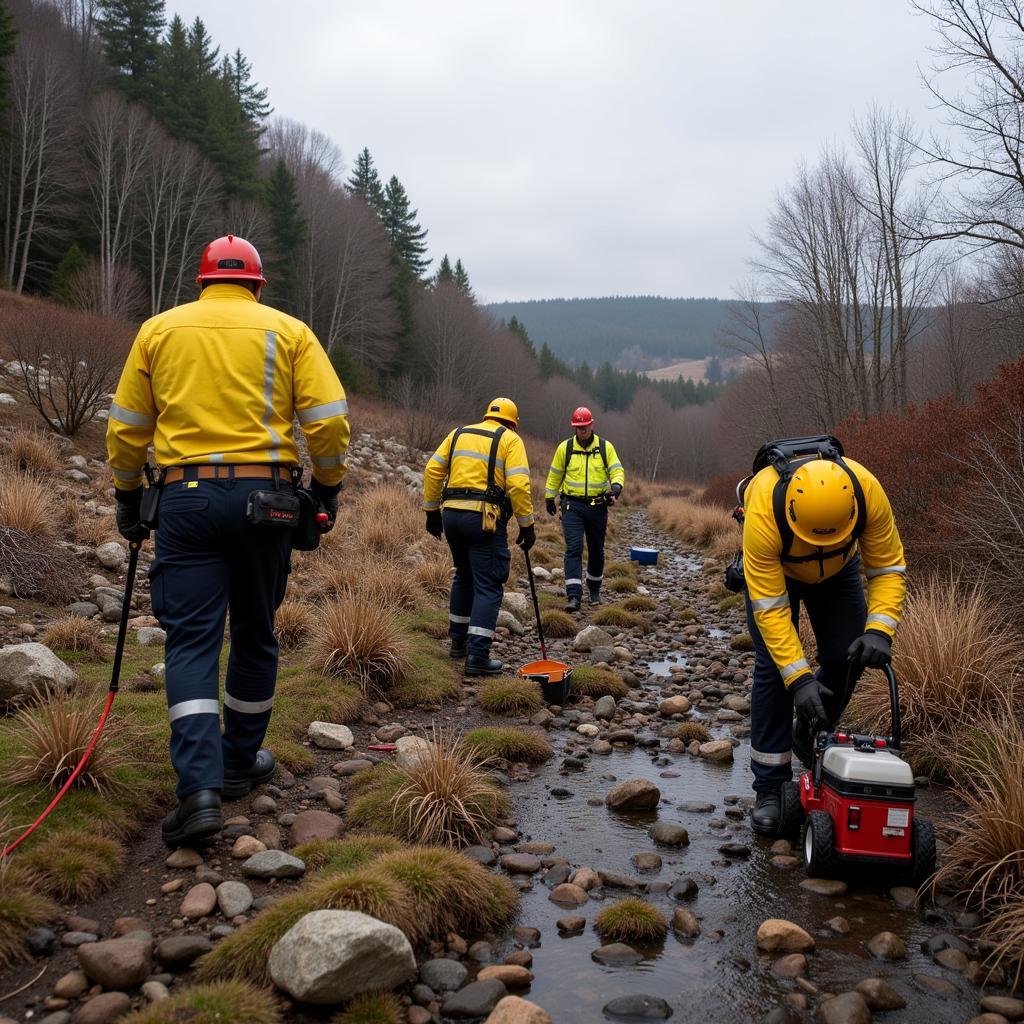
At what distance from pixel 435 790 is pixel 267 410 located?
80.9 inches

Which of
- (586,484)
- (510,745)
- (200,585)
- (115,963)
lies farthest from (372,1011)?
(586,484)

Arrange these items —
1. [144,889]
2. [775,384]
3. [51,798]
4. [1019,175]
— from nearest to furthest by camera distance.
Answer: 1. [144,889]
2. [51,798]
3. [1019,175]
4. [775,384]

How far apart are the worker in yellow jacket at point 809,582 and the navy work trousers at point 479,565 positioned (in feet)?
10.2

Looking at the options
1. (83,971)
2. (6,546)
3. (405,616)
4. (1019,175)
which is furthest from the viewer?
(1019,175)

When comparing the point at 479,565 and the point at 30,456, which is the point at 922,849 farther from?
the point at 30,456

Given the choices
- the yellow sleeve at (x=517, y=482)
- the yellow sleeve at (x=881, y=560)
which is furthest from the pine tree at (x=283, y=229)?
the yellow sleeve at (x=881, y=560)

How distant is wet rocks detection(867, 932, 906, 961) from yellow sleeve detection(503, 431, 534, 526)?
15.1 ft

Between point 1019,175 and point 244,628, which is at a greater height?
point 1019,175

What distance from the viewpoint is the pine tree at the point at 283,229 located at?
4441cm

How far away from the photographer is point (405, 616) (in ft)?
28.5

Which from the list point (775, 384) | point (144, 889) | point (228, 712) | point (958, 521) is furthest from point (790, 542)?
point (775, 384)

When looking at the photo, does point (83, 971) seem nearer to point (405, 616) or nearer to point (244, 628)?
point (244, 628)

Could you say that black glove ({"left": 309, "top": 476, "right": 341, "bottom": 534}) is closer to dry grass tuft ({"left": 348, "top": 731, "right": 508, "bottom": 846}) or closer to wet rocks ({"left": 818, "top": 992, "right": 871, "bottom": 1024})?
dry grass tuft ({"left": 348, "top": 731, "right": 508, "bottom": 846})

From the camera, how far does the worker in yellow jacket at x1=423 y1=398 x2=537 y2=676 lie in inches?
286
